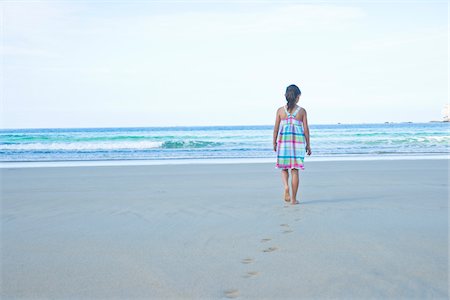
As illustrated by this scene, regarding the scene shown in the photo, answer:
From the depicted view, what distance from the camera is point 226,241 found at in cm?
407

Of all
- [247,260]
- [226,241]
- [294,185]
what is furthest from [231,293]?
[294,185]

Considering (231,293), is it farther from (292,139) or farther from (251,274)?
(292,139)

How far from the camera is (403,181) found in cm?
820

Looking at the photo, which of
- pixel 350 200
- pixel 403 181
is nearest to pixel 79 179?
pixel 350 200

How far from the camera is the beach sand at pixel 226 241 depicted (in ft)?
9.68

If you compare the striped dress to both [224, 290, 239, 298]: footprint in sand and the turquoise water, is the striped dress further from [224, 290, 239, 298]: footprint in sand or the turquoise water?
the turquoise water

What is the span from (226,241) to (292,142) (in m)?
2.41

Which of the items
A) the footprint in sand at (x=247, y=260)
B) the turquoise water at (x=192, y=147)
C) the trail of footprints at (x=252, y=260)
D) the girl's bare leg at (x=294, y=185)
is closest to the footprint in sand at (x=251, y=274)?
the trail of footprints at (x=252, y=260)

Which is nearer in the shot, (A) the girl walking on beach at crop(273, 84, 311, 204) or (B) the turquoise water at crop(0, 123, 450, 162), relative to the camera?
(A) the girl walking on beach at crop(273, 84, 311, 204)

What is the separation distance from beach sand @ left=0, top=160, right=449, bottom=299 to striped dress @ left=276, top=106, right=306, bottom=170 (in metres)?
0.54

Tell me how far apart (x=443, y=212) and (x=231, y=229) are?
2532mm

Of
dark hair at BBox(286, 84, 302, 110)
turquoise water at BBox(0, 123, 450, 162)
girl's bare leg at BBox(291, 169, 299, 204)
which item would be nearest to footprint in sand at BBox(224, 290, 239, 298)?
girl's bare leg at BBox(291, 169, 299, 204)

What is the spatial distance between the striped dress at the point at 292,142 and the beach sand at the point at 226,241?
54 centimetres

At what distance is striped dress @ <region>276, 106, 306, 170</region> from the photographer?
20.0ft
